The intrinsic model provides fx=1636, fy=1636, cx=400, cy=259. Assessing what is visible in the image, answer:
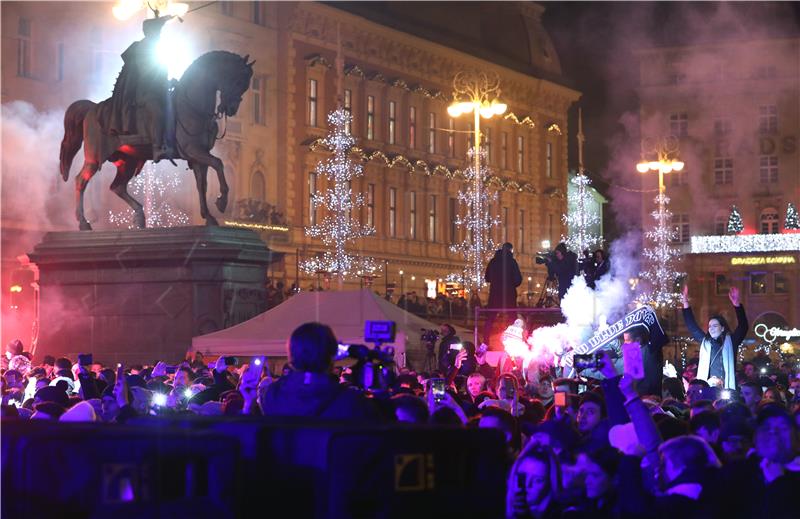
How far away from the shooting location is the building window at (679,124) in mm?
90938

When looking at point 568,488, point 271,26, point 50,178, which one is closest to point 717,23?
point 271,26

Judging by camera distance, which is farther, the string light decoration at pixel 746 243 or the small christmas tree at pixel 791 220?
the small christmas tree at pixel 791 220

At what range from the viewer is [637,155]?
87.9m

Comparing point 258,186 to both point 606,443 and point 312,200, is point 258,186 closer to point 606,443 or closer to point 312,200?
point 312,200

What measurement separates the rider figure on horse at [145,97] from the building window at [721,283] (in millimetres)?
60779

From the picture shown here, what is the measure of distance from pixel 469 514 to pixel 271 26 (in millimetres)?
51763

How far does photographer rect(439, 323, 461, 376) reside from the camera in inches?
801

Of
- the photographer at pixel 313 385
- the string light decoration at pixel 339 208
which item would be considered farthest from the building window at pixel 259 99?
→ the photographer at pixel 313 385

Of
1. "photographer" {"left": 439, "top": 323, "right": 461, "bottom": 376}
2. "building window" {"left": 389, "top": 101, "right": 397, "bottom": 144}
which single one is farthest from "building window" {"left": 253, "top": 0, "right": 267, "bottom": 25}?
"photographer" {"left": 439, "top": 323, "right": 461, "bottom": 376}

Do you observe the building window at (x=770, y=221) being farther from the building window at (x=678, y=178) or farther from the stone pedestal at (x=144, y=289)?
the stone pedestal at (x=144, y=289)

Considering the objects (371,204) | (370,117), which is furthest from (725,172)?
(370,117)

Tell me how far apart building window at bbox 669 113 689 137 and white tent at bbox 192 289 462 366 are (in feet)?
230

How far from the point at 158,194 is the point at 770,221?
162ft

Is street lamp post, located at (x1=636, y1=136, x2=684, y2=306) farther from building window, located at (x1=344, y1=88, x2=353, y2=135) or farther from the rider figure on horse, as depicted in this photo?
the rider figure on horse
